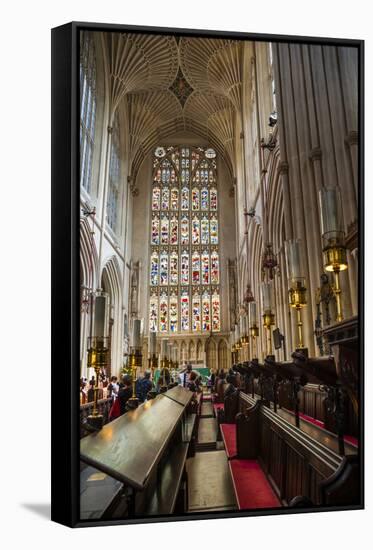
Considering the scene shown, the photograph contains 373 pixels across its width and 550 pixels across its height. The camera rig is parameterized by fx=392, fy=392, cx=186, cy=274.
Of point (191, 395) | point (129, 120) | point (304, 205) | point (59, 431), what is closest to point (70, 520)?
point (59, 431)

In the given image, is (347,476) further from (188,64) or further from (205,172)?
(205,172)

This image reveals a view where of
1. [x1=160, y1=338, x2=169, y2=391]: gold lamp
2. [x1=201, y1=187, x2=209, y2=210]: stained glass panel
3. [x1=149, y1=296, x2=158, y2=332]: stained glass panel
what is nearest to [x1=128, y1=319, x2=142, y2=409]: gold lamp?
[x1=160, y1=338, x2=169, y2=391]: gold lamp

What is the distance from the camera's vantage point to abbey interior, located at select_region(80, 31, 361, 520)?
9.69 feet

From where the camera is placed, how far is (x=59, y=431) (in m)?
2.84

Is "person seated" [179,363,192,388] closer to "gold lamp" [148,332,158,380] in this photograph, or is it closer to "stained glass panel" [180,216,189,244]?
"gold lamp" [148,332,158,380]

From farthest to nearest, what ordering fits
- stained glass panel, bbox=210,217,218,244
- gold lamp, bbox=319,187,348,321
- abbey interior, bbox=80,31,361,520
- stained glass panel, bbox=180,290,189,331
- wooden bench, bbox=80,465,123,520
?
stained glass panel, bbox=210,217,218,244 → stained glass panel, bbox=180,290,189,331 → gold lamp, bbox=319,187,348,321 → abbey interior, bbox=80,31,361,520 → wooden bench, bbox=80,465,123,520

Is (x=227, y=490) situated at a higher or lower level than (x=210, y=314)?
lower

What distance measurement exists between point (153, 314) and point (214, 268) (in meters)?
1.17

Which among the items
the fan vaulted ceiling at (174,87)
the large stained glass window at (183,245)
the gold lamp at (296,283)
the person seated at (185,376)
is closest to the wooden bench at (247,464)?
the gold lamp at (296,283)

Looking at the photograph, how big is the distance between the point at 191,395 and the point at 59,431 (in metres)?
2.58

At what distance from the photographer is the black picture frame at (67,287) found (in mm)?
2787

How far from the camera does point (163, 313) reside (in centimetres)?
600

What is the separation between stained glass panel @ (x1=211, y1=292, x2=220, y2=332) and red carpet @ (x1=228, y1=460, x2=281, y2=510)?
209 cm

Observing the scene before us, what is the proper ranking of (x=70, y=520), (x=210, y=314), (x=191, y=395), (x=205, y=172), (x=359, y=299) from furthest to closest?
(x=205, y=172) < (x=210, y=314) < (x=191, y=395) < (x=359, y=299) < (x=70, y=520)
